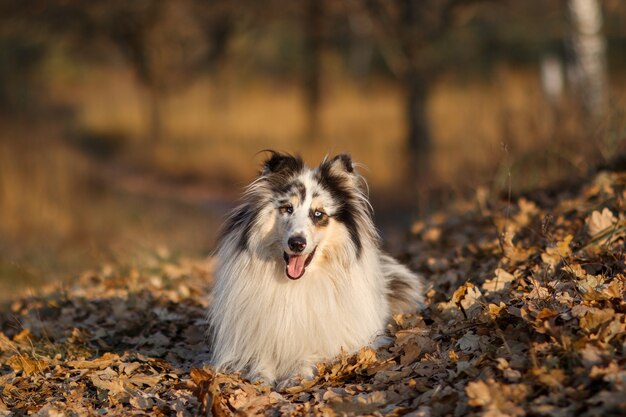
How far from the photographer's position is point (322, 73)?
23.1m

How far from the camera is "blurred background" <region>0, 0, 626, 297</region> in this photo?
405 inches

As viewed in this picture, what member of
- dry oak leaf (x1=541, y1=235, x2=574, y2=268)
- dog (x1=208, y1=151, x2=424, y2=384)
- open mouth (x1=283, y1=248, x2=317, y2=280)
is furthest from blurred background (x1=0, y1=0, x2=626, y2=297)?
open mouth (x1=283, y1=248, x2=317, y2=280)

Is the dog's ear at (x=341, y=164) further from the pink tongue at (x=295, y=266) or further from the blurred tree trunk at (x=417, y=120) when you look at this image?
the blurred tree trunk at (x=417, y=120)

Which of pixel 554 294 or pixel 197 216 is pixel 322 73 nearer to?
pixel 197 216

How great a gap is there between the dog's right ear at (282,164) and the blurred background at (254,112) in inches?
63.7

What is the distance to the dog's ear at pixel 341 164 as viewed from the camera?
5.04 metres

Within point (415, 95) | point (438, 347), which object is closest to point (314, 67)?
point (415, 95)

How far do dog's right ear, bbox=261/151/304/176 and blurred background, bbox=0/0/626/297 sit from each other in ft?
5.31

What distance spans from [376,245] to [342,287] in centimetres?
54

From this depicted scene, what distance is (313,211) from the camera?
4.85 metres

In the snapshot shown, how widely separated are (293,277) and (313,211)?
45 centimetres

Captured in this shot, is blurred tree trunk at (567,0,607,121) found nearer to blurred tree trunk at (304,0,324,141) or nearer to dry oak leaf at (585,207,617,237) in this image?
dry oak leaf at (585,207,617,237)

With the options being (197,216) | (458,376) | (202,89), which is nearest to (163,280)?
(458,376)

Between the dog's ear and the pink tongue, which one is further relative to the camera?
the dog's ear
